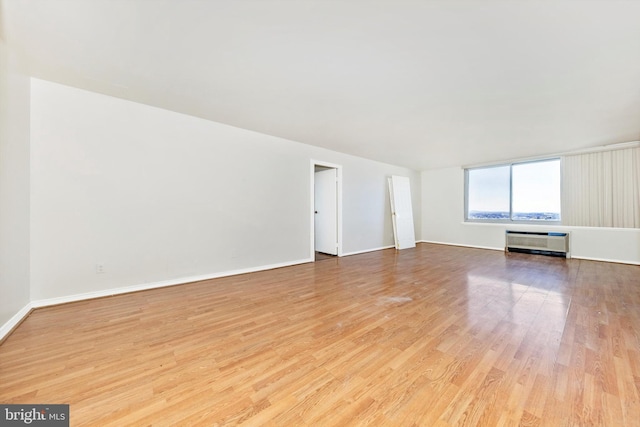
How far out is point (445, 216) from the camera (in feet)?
23.6

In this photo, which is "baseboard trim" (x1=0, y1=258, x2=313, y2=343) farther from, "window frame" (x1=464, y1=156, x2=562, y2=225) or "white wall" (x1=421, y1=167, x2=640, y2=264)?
"window frame" (x1=464, y1=156, x2=562, y2=225)

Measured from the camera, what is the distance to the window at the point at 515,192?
5.52 m

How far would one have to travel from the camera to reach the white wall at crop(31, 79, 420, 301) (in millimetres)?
2559

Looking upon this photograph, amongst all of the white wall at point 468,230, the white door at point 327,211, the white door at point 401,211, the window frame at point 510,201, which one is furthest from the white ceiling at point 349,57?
the white door at point 401,211

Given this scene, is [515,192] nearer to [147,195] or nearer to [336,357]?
[336,357]

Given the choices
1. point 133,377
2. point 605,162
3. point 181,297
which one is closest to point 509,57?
point 133,377

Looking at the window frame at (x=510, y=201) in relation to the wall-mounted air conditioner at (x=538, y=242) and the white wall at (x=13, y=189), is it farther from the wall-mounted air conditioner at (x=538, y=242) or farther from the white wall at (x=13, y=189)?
the white wall at (x=13, y=189)

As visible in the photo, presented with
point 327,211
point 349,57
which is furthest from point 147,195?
point 327,211

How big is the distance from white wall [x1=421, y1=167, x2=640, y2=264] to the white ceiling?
2455mm

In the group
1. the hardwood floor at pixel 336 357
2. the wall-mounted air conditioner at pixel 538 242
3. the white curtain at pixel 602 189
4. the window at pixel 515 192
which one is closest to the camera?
the hardwood floor at pixel 336 357

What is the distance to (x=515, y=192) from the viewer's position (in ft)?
19.9

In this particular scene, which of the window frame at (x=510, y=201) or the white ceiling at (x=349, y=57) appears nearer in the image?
the white ceiling at (x=349, y=57)

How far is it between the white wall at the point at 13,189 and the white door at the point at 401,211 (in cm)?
630

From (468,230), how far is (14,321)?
27.0ft
